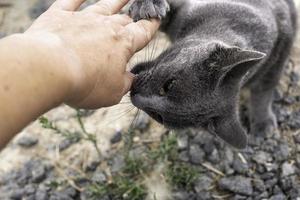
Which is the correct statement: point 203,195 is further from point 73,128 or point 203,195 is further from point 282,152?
point 73,128

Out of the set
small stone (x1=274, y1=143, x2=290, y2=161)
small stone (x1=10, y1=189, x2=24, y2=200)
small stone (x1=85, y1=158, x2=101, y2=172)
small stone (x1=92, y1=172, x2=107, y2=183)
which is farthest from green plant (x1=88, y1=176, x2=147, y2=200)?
small stone (x1=274, y1=143, x2=290, y2=161)

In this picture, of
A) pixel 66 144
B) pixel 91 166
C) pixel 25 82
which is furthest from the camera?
pixel 66 144

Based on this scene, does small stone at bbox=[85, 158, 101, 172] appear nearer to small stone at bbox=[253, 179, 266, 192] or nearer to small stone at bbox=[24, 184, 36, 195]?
small stone at bbox=[24, 184, 36, 195]

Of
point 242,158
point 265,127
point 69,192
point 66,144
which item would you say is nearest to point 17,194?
point 69,192

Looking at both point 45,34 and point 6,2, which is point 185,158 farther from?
point 6,2

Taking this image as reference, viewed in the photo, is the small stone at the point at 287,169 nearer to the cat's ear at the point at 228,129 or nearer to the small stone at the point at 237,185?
the small stone at the point at 237,185
